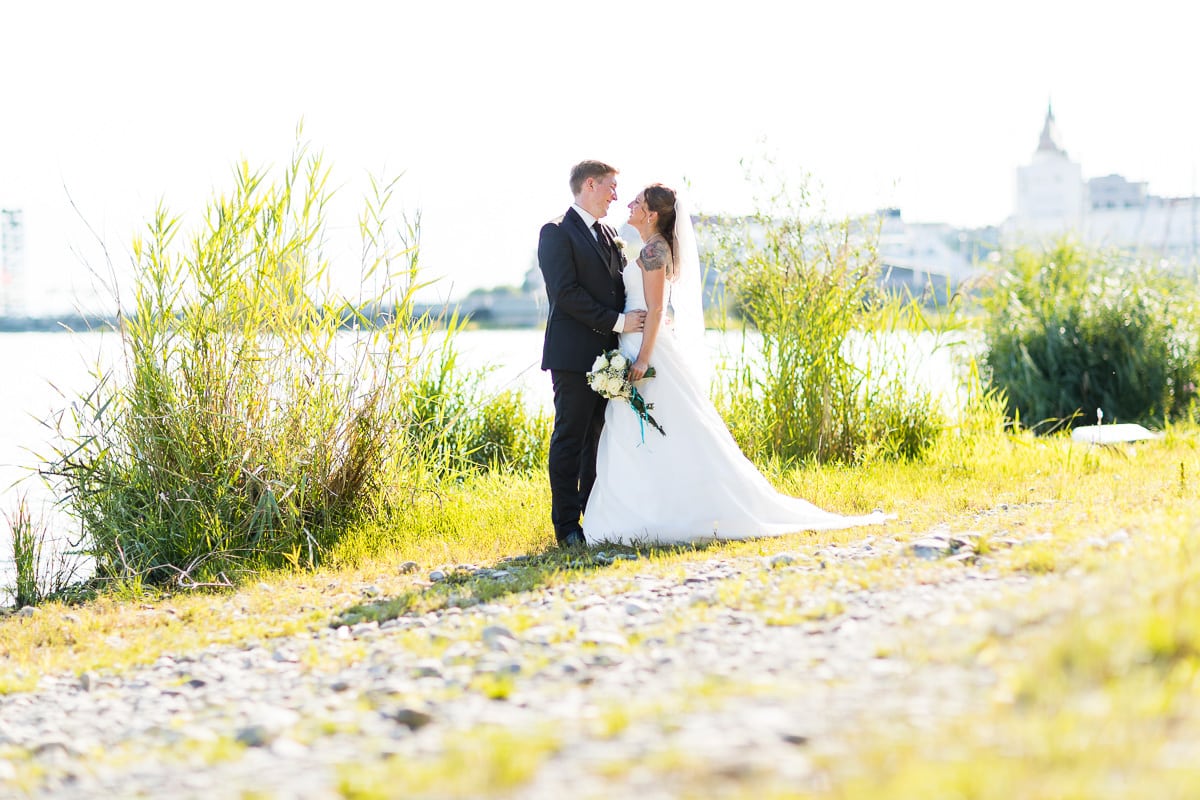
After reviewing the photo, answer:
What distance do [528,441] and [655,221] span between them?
4072 millimetres

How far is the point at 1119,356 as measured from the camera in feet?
38.4

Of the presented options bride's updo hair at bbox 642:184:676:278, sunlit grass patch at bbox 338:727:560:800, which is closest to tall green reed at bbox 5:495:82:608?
bride's updo hair at bbox 642:184:676:278

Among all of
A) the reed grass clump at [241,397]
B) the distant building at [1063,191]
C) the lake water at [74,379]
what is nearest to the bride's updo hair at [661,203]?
the reed grass clump at [241,397]

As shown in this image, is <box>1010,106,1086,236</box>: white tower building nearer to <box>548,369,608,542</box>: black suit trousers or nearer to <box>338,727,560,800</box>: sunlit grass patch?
<box>548,369,608,542</box>: black suit trousers

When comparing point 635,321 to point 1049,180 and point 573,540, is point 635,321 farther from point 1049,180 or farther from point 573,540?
point 1049,180

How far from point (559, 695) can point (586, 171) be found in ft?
11.3

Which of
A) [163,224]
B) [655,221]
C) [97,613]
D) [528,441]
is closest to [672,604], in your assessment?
[655,221]

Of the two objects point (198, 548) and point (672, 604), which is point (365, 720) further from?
point (198, 548)

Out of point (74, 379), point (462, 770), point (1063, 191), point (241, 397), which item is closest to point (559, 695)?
point (462, 770)

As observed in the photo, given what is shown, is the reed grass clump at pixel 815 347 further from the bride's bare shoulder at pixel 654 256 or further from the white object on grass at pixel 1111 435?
the bride's bare shoulder at pixel 654 256

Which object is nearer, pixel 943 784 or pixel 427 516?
pixel 943 784

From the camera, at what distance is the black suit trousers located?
5.82 m

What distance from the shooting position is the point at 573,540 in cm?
587

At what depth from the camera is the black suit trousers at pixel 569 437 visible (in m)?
5.82
